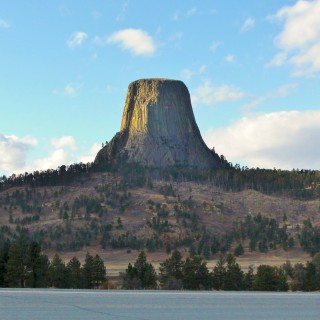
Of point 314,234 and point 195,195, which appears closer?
point 314,234

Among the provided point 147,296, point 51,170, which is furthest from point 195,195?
point 147,296

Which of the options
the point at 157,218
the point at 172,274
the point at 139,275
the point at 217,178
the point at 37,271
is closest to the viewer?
the point at 37,271

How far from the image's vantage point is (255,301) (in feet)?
61.7

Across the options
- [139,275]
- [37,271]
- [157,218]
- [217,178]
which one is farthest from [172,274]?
[217,178]

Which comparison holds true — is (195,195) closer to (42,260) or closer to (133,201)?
(133,201)

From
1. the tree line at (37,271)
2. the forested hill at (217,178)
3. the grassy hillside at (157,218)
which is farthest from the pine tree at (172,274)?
the forested hill at (217,178)

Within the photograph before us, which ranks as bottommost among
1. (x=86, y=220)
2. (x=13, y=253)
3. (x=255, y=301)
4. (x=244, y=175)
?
(x=255, y=301)

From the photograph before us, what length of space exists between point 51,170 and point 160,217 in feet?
213

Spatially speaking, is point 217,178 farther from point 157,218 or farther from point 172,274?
point 172,274

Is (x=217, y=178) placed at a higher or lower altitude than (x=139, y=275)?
higher

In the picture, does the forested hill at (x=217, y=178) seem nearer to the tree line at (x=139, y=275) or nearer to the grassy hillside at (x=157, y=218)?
the grassy hillside at (x=157, y=218)

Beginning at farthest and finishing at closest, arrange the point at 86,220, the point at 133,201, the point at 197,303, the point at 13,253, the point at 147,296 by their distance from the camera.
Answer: the point at 133,201, the point at 86,220, the point at 13,253, the point at 147,296, the point at 197,303

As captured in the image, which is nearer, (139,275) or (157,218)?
(139,275)

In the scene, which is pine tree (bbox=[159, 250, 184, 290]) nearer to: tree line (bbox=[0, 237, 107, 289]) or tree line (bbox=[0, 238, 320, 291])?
Result: tree line (bbox=[0, 238, 320, 291])
